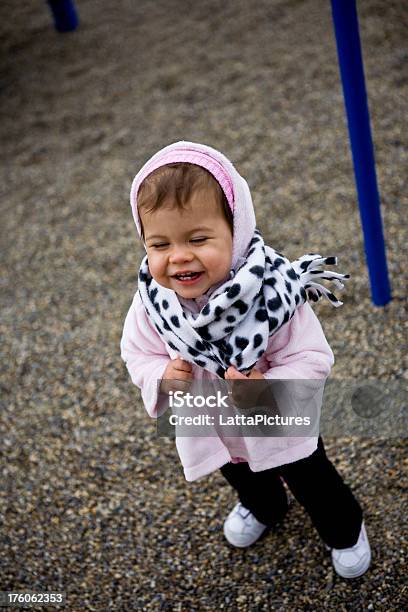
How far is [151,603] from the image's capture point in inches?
86.4

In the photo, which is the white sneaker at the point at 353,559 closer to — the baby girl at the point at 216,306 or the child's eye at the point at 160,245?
the baby girl at the point at 216,306

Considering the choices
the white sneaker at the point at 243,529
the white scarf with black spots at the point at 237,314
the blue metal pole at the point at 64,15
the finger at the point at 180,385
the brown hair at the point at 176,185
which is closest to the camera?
the brown hair at the point at 176,185

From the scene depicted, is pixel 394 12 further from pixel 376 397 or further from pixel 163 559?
pixel 163 559

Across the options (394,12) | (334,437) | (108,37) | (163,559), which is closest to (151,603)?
(163,559)

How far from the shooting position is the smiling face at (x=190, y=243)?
1.42 metres

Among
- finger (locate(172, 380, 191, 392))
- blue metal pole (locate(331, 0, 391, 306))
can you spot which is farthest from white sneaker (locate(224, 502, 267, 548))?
blue metal pole (locate(331, 0, 391, 306))

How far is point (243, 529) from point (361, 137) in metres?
1.58

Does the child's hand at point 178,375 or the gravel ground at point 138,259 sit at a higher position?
the child's hand at point 178,375

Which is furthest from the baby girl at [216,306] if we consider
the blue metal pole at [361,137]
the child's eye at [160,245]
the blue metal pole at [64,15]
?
the blue metal pole at [64,15]

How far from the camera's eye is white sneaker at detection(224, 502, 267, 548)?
225 cm

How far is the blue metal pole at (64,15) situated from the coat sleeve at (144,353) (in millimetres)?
5607

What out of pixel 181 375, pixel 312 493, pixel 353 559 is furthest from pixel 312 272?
pixel 353 559

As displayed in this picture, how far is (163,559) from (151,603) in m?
0.16

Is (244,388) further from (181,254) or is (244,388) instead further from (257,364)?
(181,254)
